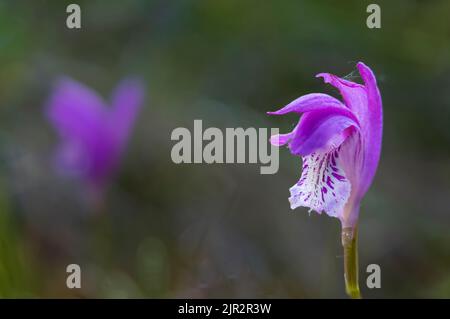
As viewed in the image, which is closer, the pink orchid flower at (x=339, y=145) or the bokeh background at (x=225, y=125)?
the pink orchid flower at (x=339, y=145)

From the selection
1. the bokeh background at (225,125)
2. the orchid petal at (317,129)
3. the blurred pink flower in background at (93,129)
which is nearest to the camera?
the orchid petal at (317,129)

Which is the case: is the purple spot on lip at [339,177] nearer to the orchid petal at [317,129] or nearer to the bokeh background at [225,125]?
the orchid petal at [317,129]

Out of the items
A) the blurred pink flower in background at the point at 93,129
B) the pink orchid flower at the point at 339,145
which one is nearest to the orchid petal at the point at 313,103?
the pink orchid flower at the point at 339,145

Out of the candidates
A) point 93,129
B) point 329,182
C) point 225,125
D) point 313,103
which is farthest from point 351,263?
point 225,125

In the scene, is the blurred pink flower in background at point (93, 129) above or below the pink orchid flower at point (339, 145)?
above

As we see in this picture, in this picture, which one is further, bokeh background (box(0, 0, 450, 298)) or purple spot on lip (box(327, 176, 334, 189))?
bokeh background (box(0, 0, 450, 298))

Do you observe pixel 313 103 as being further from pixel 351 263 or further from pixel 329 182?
pixel 351 263

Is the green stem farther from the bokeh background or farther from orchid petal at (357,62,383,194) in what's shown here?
the bokeh background

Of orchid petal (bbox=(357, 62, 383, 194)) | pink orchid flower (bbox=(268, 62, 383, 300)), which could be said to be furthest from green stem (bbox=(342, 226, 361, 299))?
orchid petal (bbox=(357, 62, 383, 194))
